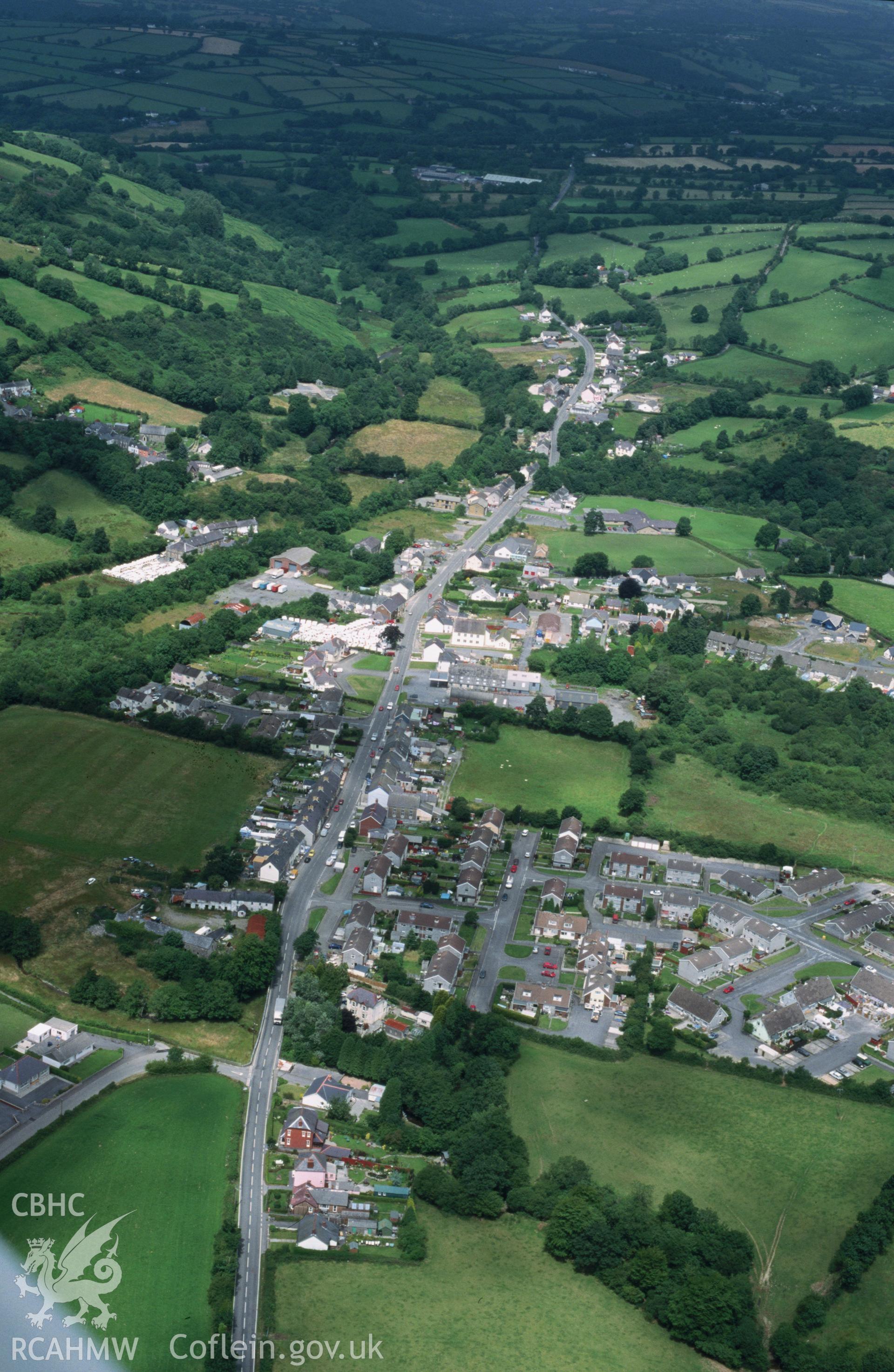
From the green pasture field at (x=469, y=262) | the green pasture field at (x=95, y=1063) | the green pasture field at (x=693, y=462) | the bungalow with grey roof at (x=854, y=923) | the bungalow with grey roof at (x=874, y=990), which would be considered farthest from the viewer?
the green pasture field at (x=469, y=262)

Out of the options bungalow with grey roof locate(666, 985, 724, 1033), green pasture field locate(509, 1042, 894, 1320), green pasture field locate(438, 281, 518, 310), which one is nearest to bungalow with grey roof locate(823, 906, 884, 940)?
bungalow with grey roof locate(666, 985, 724, 1033)

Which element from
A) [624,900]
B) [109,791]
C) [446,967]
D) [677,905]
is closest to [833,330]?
[677,905]

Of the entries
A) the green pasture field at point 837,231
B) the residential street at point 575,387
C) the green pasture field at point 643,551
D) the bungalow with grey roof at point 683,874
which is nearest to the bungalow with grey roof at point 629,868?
the bungalow with grey roof at point 683,874

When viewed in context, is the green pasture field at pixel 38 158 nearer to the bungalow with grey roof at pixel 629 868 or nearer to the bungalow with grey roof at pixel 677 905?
the bungalow with grey roof at pixel 629 868

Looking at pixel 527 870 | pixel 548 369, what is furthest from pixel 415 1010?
pixel 548 369

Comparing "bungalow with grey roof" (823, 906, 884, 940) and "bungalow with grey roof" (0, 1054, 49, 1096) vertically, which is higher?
"bungalow with grey roof" (0, 1054, 49, 1096)

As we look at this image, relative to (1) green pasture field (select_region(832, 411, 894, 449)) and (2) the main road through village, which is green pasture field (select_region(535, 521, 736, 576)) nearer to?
(2) the main road through village

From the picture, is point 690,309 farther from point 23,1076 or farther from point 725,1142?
point 23,1076
